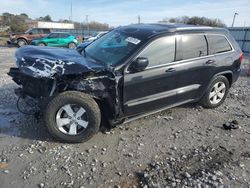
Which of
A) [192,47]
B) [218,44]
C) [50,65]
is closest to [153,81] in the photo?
[192,47]

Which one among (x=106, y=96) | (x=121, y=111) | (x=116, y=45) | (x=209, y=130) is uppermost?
(x=116, y=45)

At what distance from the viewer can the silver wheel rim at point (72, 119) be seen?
3.81 meters

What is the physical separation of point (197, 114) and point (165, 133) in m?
1.22

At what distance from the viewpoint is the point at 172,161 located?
11.7 ft

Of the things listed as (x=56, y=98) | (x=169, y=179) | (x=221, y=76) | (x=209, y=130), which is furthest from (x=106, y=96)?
(x=221, y=76)

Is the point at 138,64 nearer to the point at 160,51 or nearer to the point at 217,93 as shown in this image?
the point at 160,51

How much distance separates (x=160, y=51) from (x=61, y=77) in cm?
177

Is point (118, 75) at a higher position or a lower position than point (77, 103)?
higher

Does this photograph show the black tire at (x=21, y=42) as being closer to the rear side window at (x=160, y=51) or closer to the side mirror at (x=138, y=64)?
the rear side window at (x=160, y=51)

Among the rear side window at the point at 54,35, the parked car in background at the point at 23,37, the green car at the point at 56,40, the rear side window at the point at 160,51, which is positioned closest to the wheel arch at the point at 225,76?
the rear side window at the point at 160,51

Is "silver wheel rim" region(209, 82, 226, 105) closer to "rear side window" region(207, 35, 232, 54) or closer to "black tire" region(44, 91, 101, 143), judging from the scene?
"rear side window" region(207, 35, 232, 54)

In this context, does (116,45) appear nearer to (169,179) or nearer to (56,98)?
(56,98)

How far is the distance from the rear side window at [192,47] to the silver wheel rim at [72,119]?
2.06 meters

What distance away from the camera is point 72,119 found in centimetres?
386
